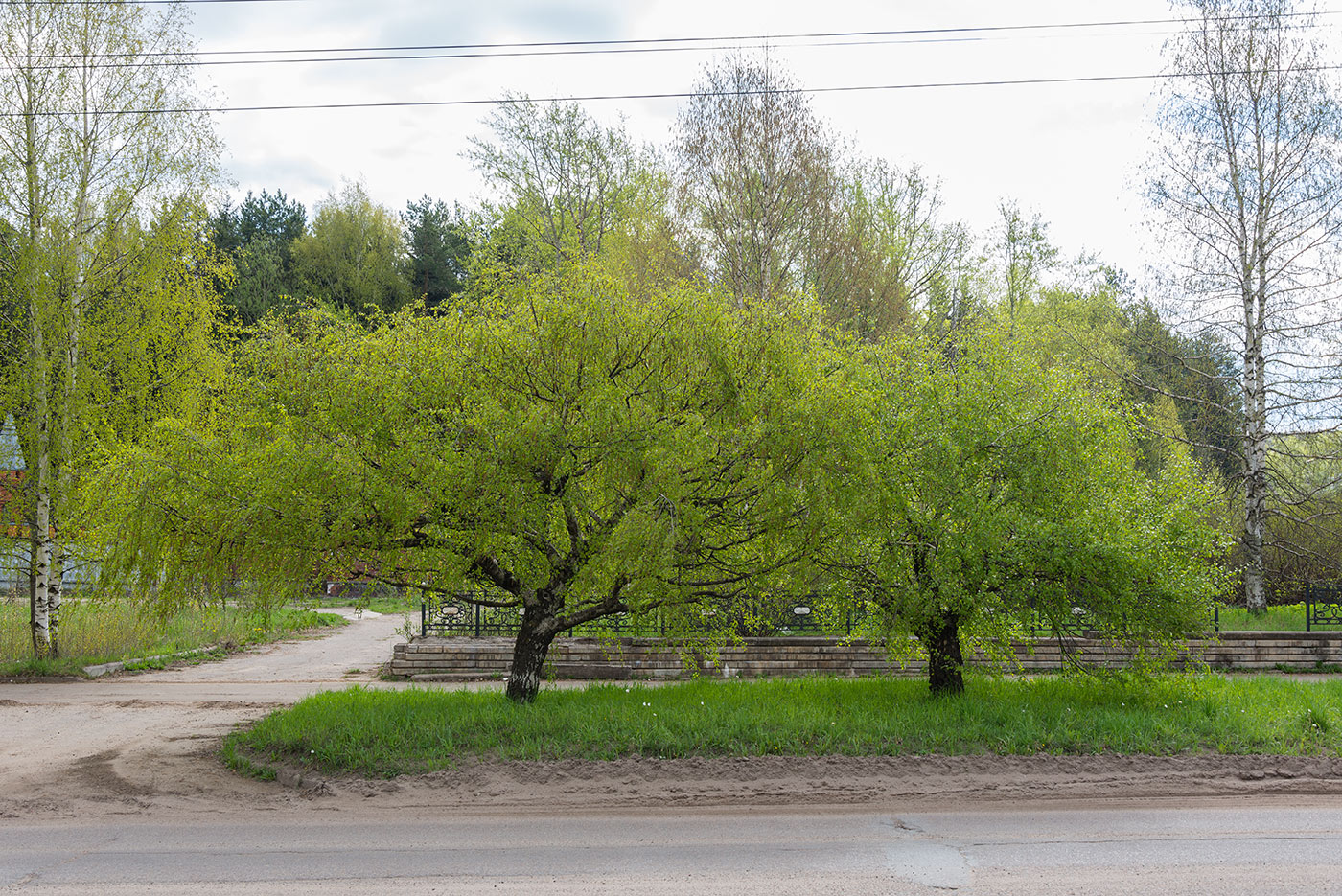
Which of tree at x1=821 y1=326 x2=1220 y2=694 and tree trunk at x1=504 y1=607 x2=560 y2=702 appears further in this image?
tree trunk at x1=504 y1=607 x2=560 y2=702

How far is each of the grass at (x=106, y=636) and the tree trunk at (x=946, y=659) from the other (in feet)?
35.4

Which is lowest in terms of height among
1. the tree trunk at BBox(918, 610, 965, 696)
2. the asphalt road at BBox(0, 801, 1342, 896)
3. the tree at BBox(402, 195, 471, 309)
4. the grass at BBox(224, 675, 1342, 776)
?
the asphalt road at BBox(0, 801, 1342, 896)

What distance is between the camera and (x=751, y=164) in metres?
21.6

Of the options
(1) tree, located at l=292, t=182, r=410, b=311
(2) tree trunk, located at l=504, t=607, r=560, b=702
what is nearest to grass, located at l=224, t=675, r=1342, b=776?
(2) tree trunk, located at l=504, t=607, r=560, b=702

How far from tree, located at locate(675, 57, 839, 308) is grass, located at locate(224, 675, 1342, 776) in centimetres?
1316

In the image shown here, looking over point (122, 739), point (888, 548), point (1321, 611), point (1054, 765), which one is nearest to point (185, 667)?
point (122, 739)

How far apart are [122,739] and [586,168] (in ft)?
73.5

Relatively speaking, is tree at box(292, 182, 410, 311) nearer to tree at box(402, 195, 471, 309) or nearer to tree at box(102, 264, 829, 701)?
tree at box(402, 195, 471, 309)

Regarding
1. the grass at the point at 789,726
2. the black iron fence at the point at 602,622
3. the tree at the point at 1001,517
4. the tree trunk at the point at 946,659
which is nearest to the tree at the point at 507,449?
the tree at the point at 1001,517

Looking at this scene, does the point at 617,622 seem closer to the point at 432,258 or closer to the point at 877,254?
the point at 877,254

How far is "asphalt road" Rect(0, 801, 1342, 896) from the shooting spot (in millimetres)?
6000

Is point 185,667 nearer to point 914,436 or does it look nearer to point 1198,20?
point 914,436

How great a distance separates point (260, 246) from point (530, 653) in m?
40.0

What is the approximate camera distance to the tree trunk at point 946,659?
1020 cm
